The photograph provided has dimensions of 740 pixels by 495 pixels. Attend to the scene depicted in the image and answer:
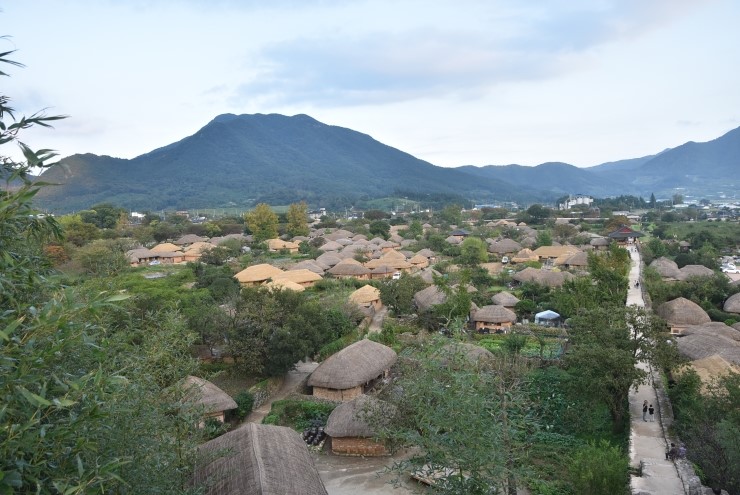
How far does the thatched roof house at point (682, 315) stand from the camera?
21.6 meters

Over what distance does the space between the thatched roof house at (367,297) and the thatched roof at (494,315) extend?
535 cm

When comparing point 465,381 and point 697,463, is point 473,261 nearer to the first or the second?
point 697,463

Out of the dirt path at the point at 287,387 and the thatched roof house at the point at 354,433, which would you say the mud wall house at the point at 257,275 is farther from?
the thatched roof house at the point at 354,433

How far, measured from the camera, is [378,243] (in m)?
49.2

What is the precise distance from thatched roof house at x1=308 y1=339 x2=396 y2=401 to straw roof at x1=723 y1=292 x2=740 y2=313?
16.7 metres

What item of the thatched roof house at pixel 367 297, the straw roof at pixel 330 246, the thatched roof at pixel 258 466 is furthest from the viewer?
the straw roof at pixel 330 246

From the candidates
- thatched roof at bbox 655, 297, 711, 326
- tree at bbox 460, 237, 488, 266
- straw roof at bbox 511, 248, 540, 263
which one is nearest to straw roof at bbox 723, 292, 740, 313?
thatched roof at bbox 655, 297, 711, 326

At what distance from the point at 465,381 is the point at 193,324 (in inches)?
497

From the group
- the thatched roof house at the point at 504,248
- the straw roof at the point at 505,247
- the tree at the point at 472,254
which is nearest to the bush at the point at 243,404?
the tree at the point at 472,254

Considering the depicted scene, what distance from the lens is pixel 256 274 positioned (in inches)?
1211

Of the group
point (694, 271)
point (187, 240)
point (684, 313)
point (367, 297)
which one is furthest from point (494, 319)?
point (187, 240)

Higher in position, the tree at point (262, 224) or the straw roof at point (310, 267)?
the tree at point (262, 224)

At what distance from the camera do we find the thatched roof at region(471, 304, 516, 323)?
22.4m

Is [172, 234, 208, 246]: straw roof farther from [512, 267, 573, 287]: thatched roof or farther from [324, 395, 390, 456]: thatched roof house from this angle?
[324, 395, 390, 456]: thatched roof house
